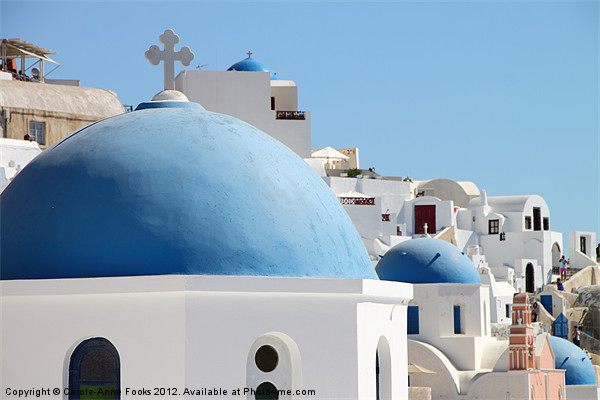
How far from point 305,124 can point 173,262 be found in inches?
1259

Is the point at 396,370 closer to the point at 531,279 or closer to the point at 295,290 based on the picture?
the point at 295,290

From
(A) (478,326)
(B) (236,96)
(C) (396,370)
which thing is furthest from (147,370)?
(B) (236,96)

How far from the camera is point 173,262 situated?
749 centimetres

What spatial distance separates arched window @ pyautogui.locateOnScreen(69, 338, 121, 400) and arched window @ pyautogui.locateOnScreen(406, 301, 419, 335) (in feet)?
55.5

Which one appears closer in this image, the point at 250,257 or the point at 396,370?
the point at 250,257

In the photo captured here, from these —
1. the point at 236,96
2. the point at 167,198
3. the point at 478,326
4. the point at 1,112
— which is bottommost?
the point at 478,326

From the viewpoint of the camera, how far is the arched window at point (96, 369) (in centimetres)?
752

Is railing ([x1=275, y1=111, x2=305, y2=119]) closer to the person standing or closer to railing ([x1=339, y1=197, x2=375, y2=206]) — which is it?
railing ([x1=339, y1=197, x2=375, y2=206])

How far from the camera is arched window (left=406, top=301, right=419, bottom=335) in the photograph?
78.9ft

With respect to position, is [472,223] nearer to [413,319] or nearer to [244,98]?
[244,98]

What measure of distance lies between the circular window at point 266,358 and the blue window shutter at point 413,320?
16.6 meters

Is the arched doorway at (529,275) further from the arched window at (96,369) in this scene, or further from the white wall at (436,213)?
the arched window at (96,369)

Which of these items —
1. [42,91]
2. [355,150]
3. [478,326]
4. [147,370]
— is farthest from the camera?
[355,150]

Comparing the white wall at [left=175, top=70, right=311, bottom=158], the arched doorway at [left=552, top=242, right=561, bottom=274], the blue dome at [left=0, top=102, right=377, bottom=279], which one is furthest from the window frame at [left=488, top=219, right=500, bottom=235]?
the blue dome at [left=0, top=102, right=377, bottom=279]
